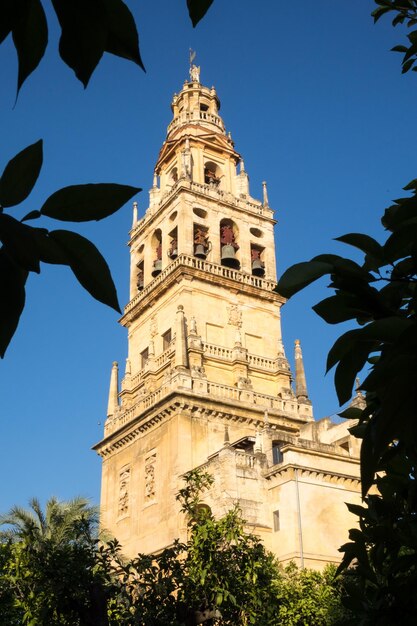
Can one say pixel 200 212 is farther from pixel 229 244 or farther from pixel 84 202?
pixel 84 202

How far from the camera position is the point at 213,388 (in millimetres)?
30719

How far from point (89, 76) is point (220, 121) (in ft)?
144

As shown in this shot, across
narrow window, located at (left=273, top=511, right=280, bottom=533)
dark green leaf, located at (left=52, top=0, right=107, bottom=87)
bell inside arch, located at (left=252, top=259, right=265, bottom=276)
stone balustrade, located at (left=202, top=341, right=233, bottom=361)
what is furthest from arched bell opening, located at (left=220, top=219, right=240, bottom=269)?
dark green leaf, located at (left=52, top=0, right=107, bottom=87)

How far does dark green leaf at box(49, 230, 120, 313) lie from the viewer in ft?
4.65

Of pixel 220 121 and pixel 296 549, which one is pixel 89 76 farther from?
pixel 220 121

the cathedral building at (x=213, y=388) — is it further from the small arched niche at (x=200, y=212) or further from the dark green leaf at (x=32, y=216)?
the dark green leaf at (x=32, y=216)

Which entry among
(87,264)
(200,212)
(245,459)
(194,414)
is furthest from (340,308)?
(200,212)

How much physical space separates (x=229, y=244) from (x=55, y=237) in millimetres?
35704

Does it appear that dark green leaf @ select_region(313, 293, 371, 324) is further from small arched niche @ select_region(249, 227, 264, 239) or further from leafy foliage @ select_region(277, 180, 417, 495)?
small arched niche @ select_region(249, 227, 264, 239)

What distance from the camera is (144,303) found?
36281mm

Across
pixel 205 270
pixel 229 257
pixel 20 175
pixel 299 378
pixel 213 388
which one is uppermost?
pixel 229 257

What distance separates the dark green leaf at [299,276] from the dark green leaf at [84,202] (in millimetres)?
636

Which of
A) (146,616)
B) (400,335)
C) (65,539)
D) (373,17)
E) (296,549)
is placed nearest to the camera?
(400,335)

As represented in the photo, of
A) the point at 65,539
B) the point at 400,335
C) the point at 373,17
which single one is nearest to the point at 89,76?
the point at 400,335
